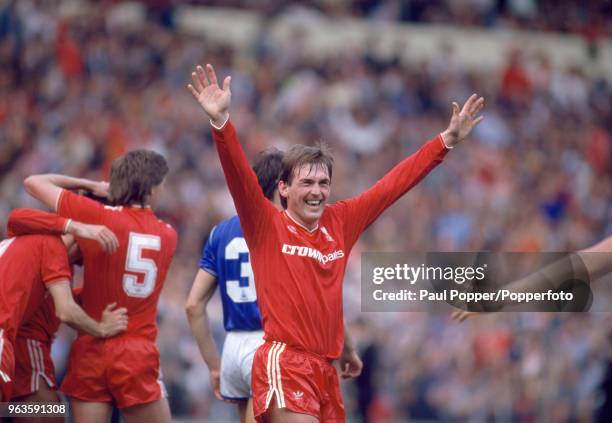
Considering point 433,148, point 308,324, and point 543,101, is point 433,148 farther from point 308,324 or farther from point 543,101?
point 543,101

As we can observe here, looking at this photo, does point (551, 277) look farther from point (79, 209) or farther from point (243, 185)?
point (79, 209)

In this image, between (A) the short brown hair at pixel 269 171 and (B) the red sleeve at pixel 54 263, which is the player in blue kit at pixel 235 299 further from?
(B) the red sleeve at pixel 54 263

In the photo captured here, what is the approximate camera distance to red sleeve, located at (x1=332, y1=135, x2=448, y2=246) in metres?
6.68

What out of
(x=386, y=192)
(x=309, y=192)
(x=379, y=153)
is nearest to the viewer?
(x=309, y=192)

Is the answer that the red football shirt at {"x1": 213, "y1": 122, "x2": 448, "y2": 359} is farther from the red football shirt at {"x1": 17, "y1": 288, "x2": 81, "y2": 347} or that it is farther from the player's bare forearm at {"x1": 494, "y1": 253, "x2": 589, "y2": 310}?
the red football shirt at {"x1": 17, "y1": 288, "x2": 81, "y2": 347}

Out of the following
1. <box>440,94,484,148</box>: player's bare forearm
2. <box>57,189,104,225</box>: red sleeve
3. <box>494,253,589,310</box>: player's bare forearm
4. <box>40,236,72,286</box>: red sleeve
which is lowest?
<box>494,253,589,310</box>: player's bare forearm

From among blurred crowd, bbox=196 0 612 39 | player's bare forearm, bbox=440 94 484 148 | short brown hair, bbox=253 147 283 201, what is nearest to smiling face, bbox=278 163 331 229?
player's bare forearm, bbox=440 94 484 148

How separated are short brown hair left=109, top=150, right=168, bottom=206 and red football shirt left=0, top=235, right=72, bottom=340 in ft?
1.68

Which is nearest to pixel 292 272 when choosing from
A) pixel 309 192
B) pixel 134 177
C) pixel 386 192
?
pixel 309 192

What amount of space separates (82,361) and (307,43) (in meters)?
11.1

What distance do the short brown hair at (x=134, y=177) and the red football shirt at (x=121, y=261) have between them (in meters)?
0.08

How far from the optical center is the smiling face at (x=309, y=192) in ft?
20.9

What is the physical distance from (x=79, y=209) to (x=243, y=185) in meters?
1.57

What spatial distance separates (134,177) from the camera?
24.3ft
